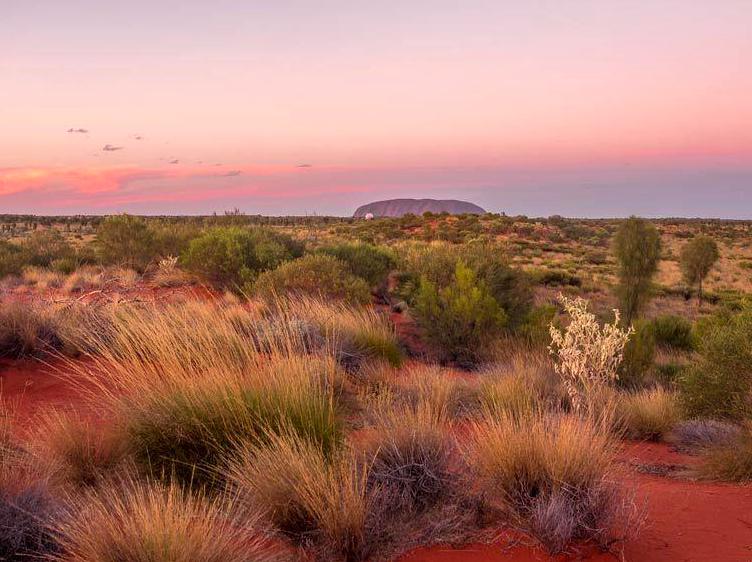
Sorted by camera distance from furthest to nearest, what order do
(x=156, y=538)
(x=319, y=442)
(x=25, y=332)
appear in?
(x=25, y=332) < (x=319, y=442) < (x=156, y=538)

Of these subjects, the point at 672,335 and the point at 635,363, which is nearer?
the point at 635,363

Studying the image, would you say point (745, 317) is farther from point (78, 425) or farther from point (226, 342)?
point (78, 425)

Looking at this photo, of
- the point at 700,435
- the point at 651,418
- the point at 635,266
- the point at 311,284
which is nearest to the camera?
the point at 700,435

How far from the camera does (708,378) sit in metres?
6.96

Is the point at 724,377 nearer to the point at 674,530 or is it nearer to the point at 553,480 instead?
the point at 674,530

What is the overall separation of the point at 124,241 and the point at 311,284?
13.4 m

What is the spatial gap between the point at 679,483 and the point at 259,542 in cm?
426

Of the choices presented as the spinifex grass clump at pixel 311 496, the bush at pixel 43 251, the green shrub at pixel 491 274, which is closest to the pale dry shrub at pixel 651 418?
the green shrub at pixel 491 274

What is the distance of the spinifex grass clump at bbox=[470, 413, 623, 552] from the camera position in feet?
12.5

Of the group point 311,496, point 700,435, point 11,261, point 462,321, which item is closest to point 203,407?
point 311,496

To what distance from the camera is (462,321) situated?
12578 mm

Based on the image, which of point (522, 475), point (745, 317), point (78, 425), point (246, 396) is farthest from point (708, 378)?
point (78, 425)

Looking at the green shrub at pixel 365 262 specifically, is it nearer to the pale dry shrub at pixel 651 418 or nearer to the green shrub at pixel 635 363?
the green shrub at pixel 635 363

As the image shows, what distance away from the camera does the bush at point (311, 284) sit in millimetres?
13539
